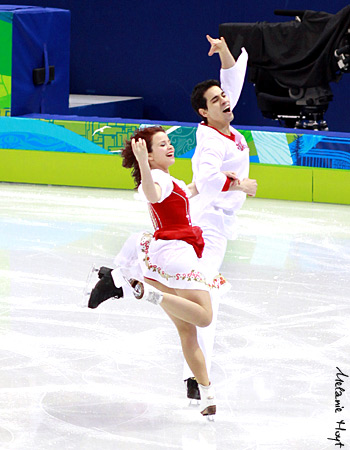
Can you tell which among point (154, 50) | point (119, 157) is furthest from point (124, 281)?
point (154, 50)

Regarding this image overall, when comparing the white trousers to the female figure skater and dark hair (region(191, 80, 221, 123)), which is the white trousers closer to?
the female figure skater

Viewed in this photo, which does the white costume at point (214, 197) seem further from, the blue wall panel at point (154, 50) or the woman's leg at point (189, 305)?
the blue wall panel at point (154, 50)

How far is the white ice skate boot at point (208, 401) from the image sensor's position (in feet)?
10.7

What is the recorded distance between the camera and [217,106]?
3646 mm

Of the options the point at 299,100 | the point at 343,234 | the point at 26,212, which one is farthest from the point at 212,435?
the point at 299,100

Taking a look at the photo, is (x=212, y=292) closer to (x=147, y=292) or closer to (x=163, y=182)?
(x=147, y=292)

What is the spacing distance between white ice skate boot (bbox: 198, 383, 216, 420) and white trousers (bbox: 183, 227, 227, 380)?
6.2 inches

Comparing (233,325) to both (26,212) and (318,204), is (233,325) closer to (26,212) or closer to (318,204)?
(26,212)

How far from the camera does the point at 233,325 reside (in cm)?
452

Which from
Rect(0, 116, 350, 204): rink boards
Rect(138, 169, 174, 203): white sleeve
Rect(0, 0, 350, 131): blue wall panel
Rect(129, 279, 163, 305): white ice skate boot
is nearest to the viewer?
Rect(129, 279, 163, 305): white ice skate boot

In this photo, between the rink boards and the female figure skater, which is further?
the rink boards

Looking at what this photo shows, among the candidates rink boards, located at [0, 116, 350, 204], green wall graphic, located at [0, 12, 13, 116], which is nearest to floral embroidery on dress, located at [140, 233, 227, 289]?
rink boards, located at [0, 116, 350, 204]

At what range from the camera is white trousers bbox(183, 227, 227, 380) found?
11.2 feet

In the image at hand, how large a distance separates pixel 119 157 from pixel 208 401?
5.08 metres
